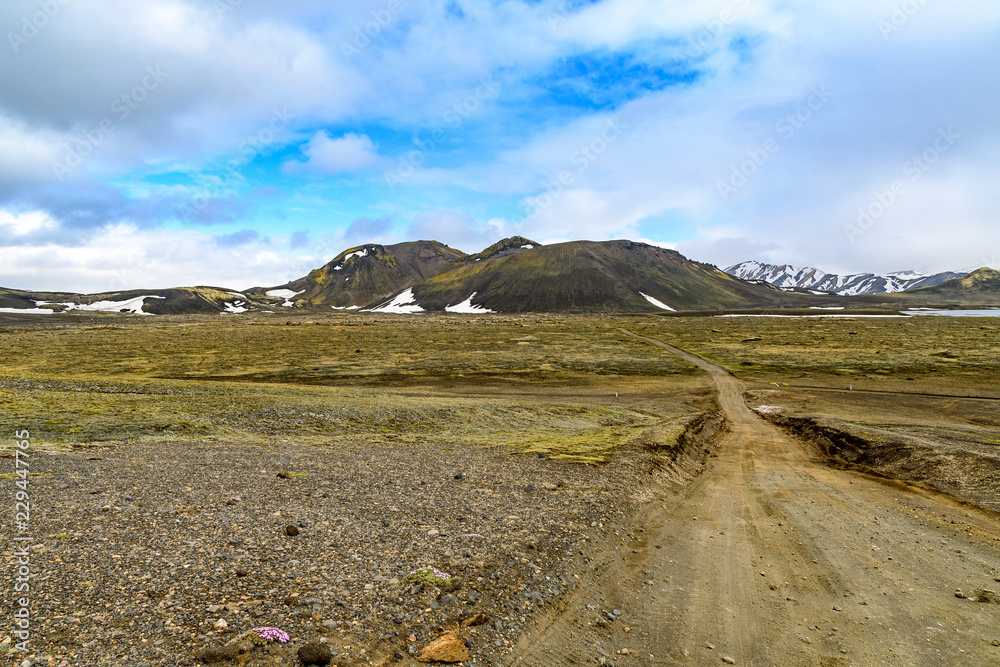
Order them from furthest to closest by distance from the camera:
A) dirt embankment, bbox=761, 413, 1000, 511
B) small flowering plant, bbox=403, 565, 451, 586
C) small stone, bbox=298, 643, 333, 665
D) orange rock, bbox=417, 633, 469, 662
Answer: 1. dirt embankment, bbox=761, 413, 1000, 511
2. small flowering plant, bbox=403, 565, 451, 586
3. orange rock, bbox=417, 633, 469, 662
4. small stone, bbox=298, 643, 333, 665

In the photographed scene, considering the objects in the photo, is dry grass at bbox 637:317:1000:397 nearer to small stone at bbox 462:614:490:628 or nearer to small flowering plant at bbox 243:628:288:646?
small stone at bbox 462:614:490:628

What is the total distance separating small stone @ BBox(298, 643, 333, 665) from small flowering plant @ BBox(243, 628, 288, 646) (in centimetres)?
48

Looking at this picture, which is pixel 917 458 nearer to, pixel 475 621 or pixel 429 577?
pixel 475 621

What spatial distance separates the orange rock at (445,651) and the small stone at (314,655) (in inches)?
51.0

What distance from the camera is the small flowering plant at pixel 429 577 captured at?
28.3 feet

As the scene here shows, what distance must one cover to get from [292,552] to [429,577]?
293 cm

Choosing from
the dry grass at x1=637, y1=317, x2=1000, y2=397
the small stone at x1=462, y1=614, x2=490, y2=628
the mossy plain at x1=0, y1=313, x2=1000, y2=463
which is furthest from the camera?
the dry grass at x1=637, y1=317, x2=1000, y2=397

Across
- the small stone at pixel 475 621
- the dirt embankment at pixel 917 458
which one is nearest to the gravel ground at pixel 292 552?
the small stone at pixel 475 621

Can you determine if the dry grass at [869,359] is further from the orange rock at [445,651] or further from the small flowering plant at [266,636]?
the small flowering plant at [266,636]

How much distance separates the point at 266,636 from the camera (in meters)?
6.68

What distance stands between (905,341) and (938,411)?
50.8 m

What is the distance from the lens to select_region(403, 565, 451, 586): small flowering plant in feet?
28.3

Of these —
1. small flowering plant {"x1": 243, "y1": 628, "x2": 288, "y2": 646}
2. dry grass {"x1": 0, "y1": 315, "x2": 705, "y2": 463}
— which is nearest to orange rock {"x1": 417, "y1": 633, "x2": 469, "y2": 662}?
small flowering plant {"x1": 243, "y1": 628, "x2": 288, "y2": 646}

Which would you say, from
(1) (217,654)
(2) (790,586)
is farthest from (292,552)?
(2) (790,586)
